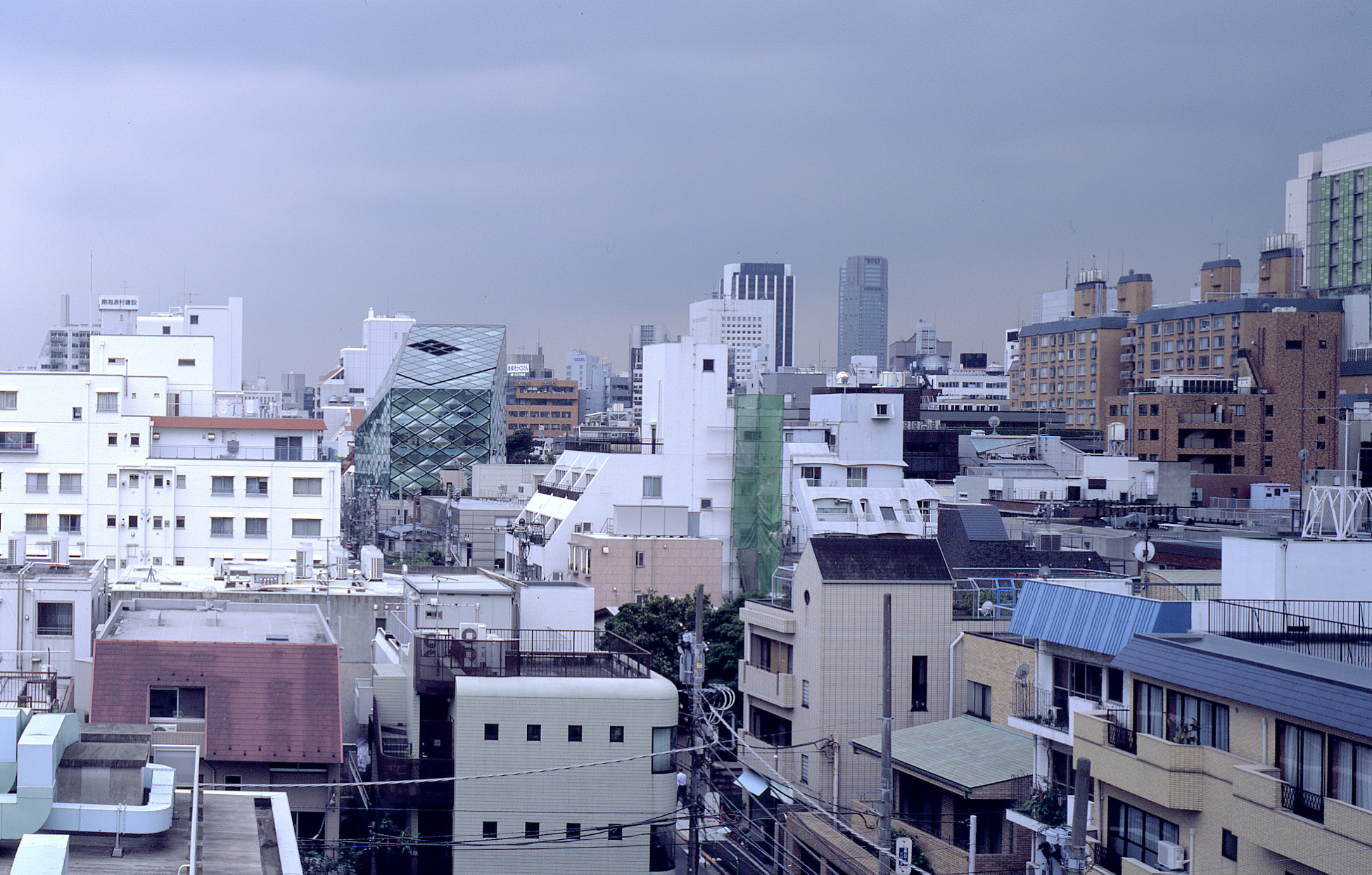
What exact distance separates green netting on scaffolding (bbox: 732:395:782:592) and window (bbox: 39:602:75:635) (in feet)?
96.8

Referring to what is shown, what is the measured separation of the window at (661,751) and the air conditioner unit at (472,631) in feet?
10.2

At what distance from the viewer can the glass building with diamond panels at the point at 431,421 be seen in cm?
8719

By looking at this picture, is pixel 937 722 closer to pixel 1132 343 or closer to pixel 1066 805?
pixel 1066 805

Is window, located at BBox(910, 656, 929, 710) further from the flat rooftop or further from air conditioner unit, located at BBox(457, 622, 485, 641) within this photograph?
the flat rooftop

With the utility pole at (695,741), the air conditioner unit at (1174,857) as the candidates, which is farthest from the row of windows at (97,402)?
the air conditioner unit at (1174,857)

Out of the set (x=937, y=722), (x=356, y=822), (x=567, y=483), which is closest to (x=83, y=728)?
(x=356, y=822)

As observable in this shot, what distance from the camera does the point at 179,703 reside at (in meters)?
20.0

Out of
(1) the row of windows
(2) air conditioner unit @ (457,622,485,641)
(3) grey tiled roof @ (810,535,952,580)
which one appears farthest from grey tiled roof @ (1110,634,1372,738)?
(1) the row of windows

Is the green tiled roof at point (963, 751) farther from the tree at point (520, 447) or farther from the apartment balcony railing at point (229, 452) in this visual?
the tree at point (520, 447)

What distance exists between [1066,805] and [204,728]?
1125 cm

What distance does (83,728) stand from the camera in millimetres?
12859

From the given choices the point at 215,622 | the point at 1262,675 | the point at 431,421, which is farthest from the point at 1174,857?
the point at 431,421

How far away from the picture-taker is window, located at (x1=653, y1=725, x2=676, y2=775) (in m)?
21.2

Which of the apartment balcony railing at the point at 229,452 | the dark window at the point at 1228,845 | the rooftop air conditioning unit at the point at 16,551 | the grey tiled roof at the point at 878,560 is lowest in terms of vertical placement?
the dark window at the point at 1228,845
